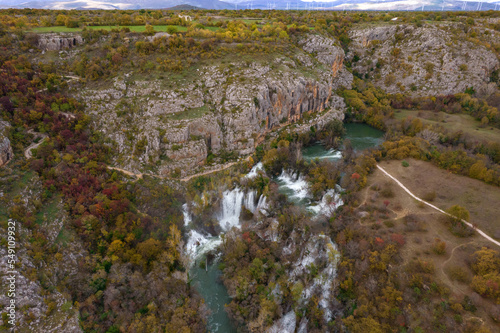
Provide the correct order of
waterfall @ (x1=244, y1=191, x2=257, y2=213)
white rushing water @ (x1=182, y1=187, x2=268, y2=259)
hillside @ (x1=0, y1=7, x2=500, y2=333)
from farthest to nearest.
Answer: waterfall @ (x1=244, y1=191, x2=257, y2=213) → white rushing water @ (x1=182, y1=187, x2=268, y2=259) → hillside @ (x1=0, y1=7, x2=500, y2=333)

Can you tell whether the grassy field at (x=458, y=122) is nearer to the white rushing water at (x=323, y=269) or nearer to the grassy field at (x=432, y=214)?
the grassy field at (x=432, y=214)

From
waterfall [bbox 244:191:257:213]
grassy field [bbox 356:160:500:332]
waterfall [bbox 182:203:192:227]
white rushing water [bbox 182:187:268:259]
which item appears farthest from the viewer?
waterfall [bbox 244:191:257:213]

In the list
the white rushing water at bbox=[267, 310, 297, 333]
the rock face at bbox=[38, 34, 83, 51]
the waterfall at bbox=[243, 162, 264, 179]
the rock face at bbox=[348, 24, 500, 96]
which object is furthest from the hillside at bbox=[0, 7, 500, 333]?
the rock face at bbox=[348, 24, 500, 96]

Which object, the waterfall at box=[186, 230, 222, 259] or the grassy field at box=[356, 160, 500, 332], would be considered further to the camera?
the waterfall at box=[186, 230, 222, 259]

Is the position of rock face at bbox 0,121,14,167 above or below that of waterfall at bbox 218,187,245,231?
above

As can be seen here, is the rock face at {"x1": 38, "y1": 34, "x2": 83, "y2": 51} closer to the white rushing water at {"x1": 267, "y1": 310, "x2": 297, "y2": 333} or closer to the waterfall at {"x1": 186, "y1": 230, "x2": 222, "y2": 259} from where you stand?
the waterfall at {"x1": 186, "y1": 230, "x2": 222, "y2": 259}

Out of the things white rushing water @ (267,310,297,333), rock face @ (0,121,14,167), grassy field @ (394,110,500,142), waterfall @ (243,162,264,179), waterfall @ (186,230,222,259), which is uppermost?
rock face @ (0,121,14,167)

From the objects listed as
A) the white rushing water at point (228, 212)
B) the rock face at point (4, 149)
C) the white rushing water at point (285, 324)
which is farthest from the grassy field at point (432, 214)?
the rock face at point (4, 149)

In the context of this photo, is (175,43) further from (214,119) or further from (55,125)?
(55,125)
